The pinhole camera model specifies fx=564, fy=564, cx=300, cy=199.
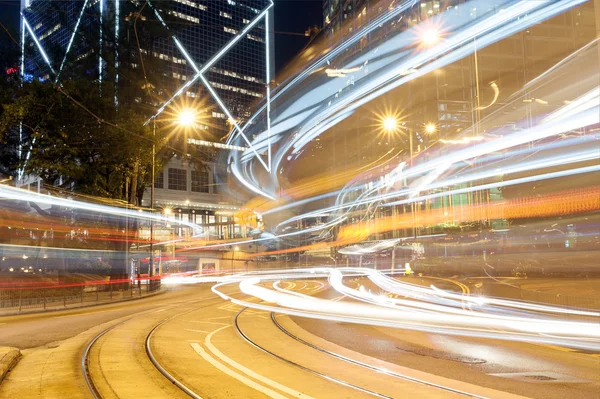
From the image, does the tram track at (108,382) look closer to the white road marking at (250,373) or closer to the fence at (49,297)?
the white road marking at (250,373)

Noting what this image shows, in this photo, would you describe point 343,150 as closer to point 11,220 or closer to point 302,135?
point 302,135

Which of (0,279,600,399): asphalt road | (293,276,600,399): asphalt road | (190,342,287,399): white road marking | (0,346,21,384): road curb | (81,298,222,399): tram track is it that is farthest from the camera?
(0,346,21,384): road curb

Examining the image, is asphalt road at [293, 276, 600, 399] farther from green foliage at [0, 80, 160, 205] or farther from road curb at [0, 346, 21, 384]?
green foliage at [0, 80, 160, 205]

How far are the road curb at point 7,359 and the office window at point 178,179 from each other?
3337 inches

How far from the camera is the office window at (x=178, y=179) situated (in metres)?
95.8

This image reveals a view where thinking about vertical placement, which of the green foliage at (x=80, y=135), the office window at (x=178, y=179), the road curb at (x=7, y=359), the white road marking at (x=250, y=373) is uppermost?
the office window at (x=178, y=179)

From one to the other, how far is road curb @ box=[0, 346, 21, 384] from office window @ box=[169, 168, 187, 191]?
84761mm

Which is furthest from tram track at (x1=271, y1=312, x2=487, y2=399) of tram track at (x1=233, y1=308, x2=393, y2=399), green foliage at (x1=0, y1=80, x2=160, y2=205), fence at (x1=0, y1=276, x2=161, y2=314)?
green foliage at (x1=0, y1=80, x2=160, y2=205)

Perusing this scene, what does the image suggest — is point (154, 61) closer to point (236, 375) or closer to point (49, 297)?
point (49, 297)

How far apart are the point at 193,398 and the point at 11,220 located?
26530 mm

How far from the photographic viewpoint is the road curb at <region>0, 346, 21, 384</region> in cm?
1039

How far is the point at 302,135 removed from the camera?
37.9 meters

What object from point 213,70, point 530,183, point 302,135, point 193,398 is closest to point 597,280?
point 530,183

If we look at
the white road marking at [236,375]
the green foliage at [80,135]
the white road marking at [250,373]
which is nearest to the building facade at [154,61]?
the green foliage at [80,135]
